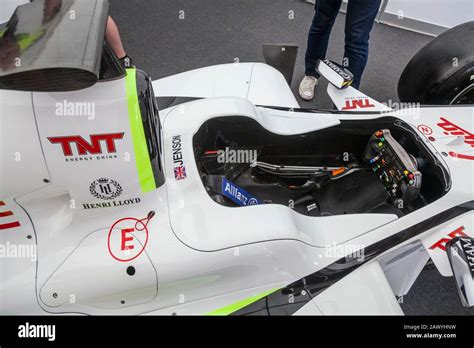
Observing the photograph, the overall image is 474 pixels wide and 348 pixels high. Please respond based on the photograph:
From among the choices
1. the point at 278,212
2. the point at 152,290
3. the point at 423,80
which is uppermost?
the point at 423,80

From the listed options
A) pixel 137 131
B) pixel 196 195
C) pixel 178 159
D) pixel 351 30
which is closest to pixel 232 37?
pixel 351 30

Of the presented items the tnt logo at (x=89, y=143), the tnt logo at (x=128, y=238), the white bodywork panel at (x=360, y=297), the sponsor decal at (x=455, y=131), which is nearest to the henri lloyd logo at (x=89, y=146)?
the tnt logo at (x=89, y=143)

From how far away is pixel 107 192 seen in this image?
1211mm

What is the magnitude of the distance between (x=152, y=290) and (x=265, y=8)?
2624 mm

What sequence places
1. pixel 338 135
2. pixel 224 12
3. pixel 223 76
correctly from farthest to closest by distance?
1. pixel 224 12
2. pixel 223 76
3. pixel 338 135

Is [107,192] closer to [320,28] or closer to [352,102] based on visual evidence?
[352,102]

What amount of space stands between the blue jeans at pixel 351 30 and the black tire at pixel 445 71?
0.87 ft

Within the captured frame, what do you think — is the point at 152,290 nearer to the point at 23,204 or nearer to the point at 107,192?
the point at 107,192

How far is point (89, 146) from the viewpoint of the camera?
111cm

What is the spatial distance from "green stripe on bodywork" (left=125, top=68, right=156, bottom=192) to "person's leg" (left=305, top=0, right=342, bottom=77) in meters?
1.49

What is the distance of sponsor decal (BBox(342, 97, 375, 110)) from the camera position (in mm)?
1847

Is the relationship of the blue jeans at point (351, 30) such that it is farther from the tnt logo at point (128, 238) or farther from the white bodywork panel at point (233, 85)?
the tnt logo at point (128, 238)
